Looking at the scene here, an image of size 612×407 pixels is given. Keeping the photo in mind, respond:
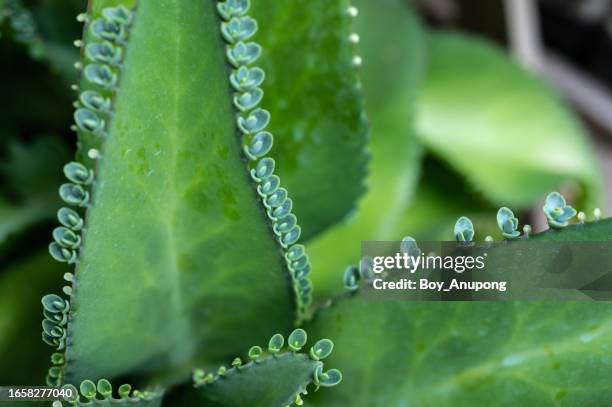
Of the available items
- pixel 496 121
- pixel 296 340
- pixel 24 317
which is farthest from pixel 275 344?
pixel 496 121

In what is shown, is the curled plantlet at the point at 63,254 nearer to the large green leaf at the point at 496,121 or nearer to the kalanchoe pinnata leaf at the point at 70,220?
the kalanchoe pinnata leaf at the point at 70,220

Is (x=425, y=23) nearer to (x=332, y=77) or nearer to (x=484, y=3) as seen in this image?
(x=484, y=3)

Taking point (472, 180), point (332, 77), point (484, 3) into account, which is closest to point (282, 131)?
point (332, 77)

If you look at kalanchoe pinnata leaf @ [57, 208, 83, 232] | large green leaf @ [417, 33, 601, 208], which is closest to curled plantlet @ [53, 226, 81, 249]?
kalanchoe pinnata leaf @ [57, 208, 83, 232]

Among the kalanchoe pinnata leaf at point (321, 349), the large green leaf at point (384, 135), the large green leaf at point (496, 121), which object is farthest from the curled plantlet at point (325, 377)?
the large green leaf at point (496, 121)

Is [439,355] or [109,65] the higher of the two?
[109,65]

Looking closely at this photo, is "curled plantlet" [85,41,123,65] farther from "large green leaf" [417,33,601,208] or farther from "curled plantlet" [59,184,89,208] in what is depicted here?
"large green leaf" [417,33,601,208]

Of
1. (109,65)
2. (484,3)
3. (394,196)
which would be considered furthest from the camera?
(484,3)
